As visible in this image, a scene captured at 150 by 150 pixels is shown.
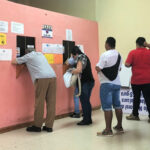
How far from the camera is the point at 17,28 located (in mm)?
3750

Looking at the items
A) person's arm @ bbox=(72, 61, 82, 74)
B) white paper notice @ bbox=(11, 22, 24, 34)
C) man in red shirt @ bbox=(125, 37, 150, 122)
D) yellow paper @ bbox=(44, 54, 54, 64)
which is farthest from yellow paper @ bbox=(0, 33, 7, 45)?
man in red shirt @ bbox=(125, 37, 150, 122)

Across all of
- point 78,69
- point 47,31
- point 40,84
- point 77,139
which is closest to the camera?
point 77,139

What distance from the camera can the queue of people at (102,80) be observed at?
3.26 meters

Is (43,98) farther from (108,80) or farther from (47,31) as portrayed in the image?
(47,31)

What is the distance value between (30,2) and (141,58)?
152 inches

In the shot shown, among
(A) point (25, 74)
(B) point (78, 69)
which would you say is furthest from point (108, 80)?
(A) point (25, 74)

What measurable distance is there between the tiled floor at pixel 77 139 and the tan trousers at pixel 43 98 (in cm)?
21

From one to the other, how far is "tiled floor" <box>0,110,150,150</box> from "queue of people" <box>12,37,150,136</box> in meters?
0.16

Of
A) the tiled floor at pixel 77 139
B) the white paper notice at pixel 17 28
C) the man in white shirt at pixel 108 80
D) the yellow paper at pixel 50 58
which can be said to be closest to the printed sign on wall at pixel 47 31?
the yellow paper at pixel 50 58

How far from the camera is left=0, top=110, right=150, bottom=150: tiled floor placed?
2.92 meters

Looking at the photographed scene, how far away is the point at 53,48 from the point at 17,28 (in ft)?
2.74

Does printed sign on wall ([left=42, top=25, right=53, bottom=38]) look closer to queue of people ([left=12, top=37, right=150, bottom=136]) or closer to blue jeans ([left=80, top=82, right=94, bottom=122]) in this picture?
queue of people ([left=12, top=37, right=150, bottom=136])

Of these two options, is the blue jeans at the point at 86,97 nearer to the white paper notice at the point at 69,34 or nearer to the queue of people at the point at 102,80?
the queue of people at the point at 102,80

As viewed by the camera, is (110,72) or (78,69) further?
(78,69)
